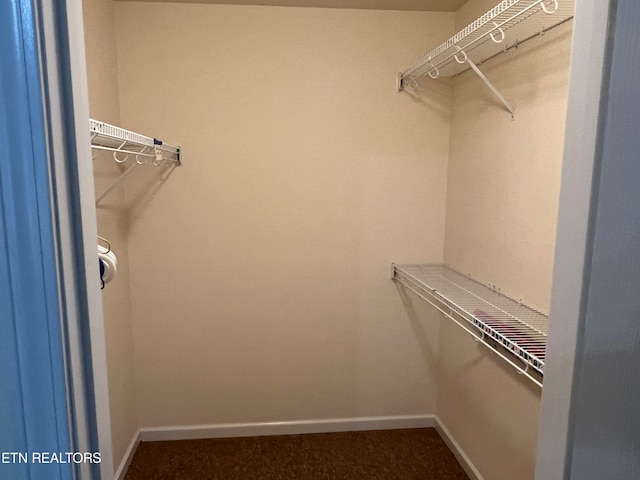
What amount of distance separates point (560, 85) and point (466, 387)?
1.48 metres

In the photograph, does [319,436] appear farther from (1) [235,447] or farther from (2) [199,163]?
(2) [199,163]

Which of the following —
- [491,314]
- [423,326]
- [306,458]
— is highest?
[491,314]

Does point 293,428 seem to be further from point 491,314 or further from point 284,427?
point 491,314

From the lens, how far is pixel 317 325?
2.51m

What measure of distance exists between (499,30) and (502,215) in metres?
0.73

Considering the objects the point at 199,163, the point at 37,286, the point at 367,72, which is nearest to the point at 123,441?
the point at 199,163

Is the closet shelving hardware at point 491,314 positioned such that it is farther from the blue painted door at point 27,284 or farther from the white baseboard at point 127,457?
the white baseboard at point 127,457

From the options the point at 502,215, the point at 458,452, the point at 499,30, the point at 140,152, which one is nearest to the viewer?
the point at 499,30

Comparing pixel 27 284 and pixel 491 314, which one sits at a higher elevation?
pixel 27 284

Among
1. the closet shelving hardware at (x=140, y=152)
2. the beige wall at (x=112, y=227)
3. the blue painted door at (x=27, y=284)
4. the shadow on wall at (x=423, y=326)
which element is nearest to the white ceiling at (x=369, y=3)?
the beige wall at (x=112, y=227)

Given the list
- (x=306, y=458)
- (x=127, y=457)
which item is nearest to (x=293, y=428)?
(x=306, y=458)

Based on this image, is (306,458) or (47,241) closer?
(47,241)

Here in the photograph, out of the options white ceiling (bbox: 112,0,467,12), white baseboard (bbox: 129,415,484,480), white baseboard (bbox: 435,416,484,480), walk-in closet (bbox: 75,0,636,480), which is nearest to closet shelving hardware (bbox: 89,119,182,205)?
walk-in closet (bbox: 75,0,636,480)

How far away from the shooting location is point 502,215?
190 cm
